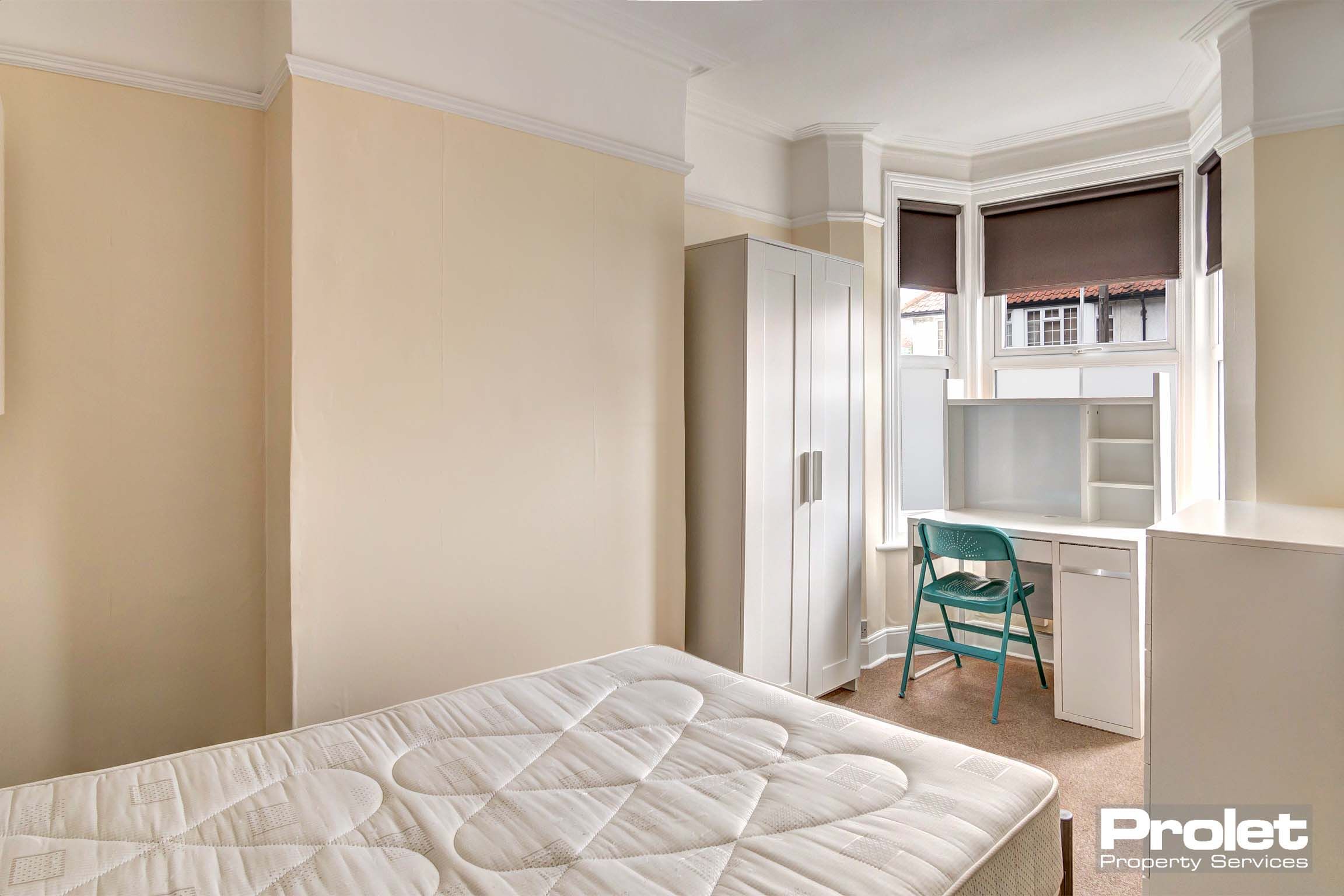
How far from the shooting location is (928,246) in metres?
4.23

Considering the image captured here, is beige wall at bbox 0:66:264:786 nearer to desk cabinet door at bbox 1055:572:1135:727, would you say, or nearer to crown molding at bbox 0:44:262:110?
crown molding at bbox 0:44:262:110

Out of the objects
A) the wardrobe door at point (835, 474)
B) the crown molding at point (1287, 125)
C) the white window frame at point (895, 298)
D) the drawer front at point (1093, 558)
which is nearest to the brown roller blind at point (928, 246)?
the white window frame at point (895, 298)

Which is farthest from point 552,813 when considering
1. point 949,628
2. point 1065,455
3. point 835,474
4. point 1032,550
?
point 1065,455

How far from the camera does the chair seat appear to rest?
3.37m

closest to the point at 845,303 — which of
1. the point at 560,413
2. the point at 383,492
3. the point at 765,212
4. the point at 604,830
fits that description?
the point at 765,212

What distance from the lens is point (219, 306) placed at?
2264 millimetres

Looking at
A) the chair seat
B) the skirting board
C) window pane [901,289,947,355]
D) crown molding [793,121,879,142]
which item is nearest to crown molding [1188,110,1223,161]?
window pane [901,289,947,355]

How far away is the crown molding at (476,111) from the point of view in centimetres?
211

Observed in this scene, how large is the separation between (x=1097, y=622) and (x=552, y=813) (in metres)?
2.83

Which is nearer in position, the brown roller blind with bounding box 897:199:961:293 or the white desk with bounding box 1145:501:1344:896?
the white desk with bounding box 1145:501:1344:896

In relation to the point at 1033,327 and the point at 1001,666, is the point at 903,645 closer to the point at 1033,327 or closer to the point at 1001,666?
the point at 1001,666

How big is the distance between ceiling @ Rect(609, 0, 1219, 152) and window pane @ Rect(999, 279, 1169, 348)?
857mm

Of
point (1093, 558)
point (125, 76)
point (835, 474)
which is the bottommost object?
point (1093, 558)

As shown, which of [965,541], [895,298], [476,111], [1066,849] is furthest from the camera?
[895,298]
